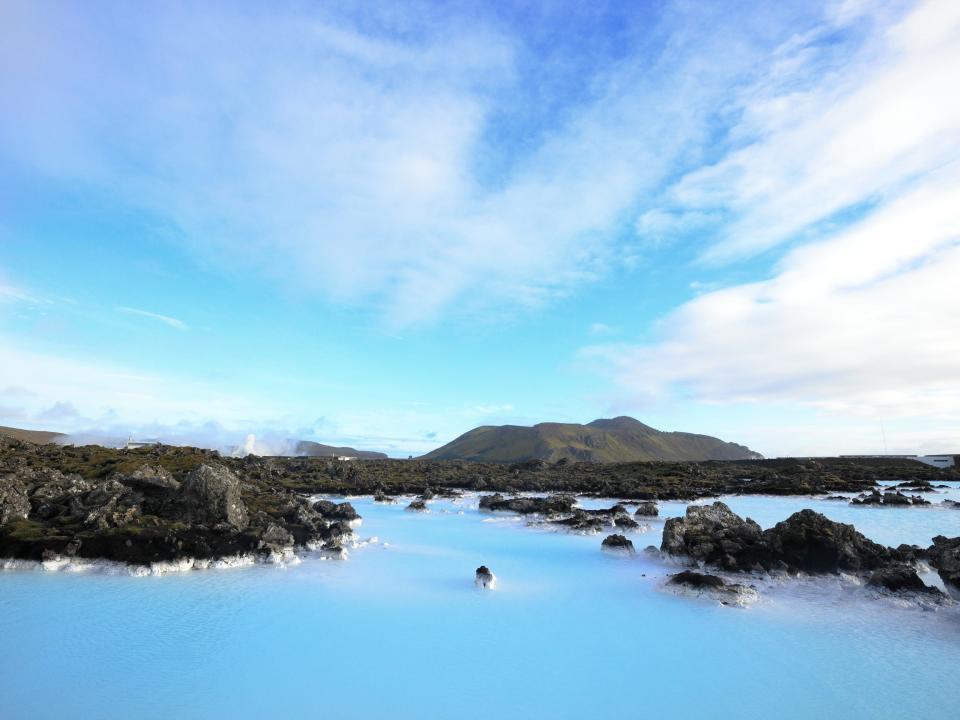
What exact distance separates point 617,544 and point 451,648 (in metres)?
10.5

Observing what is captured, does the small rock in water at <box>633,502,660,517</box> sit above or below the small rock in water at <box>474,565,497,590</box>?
above

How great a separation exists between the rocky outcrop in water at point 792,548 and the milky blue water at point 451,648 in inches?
38.5

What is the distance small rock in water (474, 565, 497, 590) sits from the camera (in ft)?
48.0

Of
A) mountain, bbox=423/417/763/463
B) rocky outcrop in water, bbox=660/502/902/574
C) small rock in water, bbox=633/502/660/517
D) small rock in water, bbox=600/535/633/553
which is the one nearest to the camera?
rocky outcrop in water, bbox=660/502/902/574

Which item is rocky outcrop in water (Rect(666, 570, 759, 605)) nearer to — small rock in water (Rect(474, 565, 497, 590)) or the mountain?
small rock in water (Rect(474, 565, 497, 590))

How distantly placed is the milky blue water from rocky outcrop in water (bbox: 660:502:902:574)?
3.21 feet

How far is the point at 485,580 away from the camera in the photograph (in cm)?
1477

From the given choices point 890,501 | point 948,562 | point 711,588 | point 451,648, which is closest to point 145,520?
point 451,648

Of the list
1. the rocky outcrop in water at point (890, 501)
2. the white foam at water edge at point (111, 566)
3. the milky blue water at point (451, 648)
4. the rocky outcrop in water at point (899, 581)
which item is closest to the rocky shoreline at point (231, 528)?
the rocky outcrop in water at point (899, 581)

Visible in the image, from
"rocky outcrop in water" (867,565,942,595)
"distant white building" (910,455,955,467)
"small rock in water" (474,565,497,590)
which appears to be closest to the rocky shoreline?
"rocky outcrop in water" (867,565,942,595)

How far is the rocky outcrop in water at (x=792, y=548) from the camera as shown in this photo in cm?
1479

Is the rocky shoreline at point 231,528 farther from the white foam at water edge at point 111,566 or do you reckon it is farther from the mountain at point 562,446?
the mountain at point 562,446

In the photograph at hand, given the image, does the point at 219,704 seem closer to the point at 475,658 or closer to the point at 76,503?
the point at 475,658

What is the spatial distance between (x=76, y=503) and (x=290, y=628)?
1277 cm
